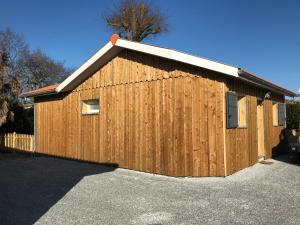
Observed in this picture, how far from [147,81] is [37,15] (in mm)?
12766

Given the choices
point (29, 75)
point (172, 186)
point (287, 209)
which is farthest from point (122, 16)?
point (287, 209)

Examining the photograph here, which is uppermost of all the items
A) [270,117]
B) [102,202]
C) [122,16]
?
[122,16]

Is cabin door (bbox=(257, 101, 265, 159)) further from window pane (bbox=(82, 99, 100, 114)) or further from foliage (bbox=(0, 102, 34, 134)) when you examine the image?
foliage (bbox=(0, 102, 34, 134))

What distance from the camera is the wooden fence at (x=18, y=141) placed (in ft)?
46.4

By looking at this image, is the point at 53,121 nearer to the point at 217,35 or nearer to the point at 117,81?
the point at 117,81

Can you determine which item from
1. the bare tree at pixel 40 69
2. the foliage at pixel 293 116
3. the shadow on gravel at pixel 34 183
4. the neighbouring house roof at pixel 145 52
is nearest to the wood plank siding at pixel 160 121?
the neighbouring house roof at pixel 145 52

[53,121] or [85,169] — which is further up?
[53,121]

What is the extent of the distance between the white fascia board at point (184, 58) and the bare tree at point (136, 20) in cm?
1749

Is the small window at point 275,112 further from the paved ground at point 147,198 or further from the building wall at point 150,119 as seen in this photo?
the building wall at point 150,119

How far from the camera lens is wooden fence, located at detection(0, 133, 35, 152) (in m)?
14.1

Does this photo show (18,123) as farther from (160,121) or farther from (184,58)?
(184,58)

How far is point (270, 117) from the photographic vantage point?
11.8 m

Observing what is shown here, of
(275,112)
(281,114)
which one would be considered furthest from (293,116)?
(275,112)

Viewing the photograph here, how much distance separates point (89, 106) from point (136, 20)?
55.5ft
